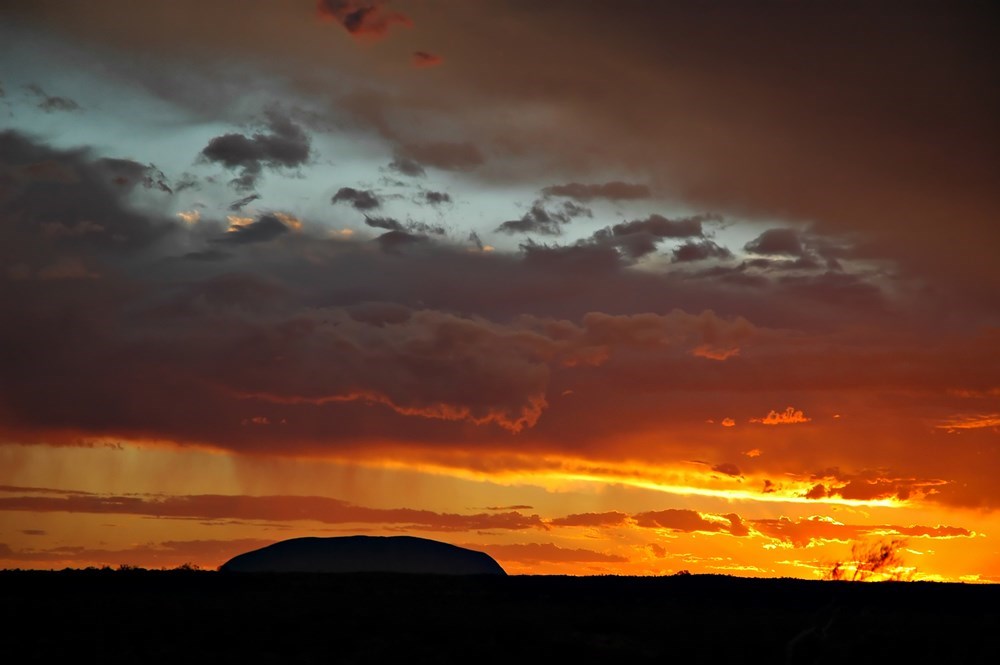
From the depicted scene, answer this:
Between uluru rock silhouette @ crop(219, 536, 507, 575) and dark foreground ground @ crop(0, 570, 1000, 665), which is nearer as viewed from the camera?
dark foreground ground @ crop(0, 570, 1000, 665)

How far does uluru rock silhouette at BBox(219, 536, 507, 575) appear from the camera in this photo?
5812 inches

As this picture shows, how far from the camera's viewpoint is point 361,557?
152 metres

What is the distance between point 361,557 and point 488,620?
4361 inches

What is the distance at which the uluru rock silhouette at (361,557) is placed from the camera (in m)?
148

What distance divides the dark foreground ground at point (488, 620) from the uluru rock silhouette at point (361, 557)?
9419 cm

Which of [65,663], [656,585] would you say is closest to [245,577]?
[65,663]

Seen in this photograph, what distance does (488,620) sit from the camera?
146 feet

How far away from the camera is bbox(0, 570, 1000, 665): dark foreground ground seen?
40.1 metres

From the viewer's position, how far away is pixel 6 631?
42781mm

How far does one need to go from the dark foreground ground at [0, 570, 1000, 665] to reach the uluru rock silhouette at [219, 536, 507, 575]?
94190 mm

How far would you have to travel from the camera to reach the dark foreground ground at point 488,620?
40094 mm

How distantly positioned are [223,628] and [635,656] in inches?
662

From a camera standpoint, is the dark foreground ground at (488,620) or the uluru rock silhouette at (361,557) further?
the uluru rock silhouette at (361,557)

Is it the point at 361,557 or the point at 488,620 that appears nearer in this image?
the point at 488,620
